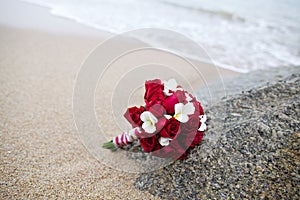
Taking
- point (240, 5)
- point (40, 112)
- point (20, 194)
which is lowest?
point (20, 194)

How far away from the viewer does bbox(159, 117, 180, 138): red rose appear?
5.14 ft

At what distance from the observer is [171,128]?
1.58 metres

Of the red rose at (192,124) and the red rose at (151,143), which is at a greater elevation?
the red rose at (192,124)

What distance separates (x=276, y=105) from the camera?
2021mm

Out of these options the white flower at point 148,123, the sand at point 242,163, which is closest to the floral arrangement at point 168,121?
the white flower at point 148,123

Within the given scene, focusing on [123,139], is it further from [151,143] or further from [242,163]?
[242,163]

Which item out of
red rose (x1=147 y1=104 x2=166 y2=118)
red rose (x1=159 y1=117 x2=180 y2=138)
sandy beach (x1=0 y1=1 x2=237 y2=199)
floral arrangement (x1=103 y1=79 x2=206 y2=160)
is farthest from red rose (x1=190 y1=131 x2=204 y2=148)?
sandy beach (x1=0 y1=1 x2=237 y2=199)

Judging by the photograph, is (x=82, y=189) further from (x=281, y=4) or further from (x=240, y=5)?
(x=281, y=4)

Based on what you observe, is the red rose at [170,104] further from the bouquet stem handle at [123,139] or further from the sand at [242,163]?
the sand at [242,163]

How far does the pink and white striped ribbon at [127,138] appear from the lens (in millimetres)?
1739

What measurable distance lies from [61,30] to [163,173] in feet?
12.1

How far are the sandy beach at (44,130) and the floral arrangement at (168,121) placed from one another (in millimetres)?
339

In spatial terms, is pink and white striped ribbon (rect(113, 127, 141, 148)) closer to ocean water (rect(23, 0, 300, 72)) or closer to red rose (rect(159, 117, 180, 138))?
red rose (rect(159, 117, 180, 138))

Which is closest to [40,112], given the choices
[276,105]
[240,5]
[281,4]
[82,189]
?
[82,189]
